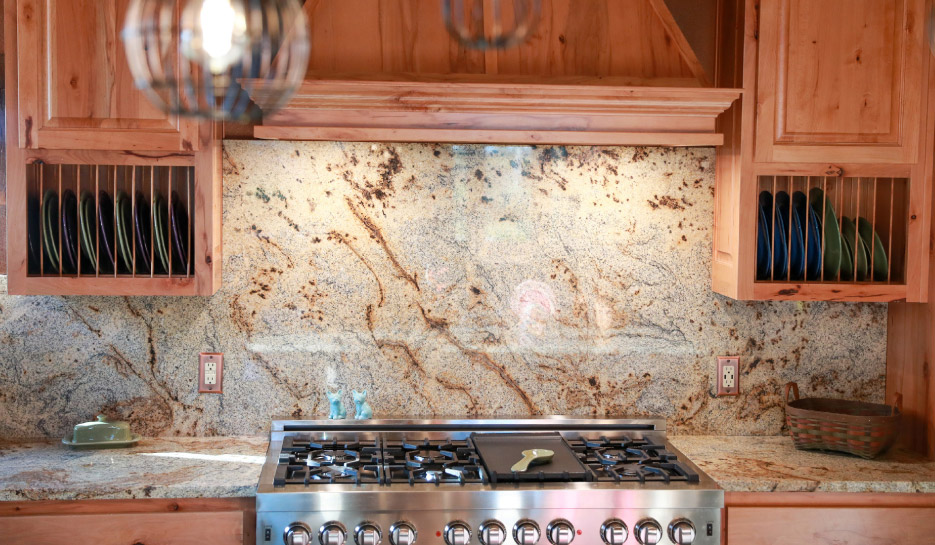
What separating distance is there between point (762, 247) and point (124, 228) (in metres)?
1.83

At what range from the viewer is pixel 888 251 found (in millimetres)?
2617

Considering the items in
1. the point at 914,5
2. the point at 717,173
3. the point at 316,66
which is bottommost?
the point at 717,173

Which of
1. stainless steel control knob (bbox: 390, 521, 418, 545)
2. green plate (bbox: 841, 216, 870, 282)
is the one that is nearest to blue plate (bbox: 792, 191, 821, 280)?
green plate (bbox: 841, 216, 870, 282)

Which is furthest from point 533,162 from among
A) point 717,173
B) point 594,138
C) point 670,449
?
point 670,449

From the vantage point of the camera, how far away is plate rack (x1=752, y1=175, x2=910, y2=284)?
8.34 ft

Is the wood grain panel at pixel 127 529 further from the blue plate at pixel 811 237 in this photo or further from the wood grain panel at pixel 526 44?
the blue plate at pixel 811 237

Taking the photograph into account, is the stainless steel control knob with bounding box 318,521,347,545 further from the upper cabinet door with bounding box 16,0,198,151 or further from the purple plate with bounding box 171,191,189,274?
the upper cabinet door with bounding box 16,0,198,151

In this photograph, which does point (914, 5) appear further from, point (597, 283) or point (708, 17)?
point (597, 283)

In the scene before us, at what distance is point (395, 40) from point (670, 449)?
1.42 metres

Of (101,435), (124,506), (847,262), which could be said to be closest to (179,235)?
(101,435)

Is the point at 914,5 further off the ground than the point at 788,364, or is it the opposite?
the point at 914,5

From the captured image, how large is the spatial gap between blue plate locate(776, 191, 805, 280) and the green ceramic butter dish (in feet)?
6.62

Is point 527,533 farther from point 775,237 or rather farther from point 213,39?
point 213,39

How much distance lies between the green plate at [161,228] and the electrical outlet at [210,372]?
1.22 ft
